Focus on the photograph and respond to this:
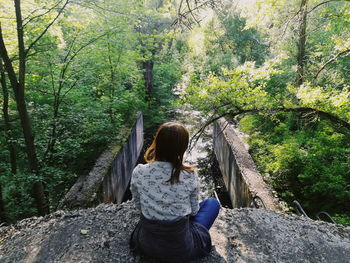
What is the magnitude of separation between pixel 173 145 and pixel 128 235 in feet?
6.17

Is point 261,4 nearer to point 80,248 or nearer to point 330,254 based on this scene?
point 330,254

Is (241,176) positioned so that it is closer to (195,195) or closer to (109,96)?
(195,195)

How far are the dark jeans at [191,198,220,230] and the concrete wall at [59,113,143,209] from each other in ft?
12.6

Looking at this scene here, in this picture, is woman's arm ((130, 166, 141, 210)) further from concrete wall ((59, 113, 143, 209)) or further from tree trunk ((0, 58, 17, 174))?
concrete wall ((59, 113, 143, 209))

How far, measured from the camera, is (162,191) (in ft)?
8.04

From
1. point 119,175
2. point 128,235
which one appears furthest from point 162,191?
point 119,175

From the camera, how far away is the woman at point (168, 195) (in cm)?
243

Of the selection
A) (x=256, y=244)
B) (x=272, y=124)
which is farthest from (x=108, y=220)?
(x=272, y=124)

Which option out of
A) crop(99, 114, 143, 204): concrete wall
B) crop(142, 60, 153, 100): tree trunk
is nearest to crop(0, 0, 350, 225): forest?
crop(99, 114, 143, 204): concrete wall

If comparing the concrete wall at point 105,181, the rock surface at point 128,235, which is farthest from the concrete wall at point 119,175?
the rock surface at point 128,235

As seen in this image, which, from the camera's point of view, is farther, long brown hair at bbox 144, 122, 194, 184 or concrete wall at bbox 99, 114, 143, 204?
concrete wall at bbox 99, 114, 143, 204

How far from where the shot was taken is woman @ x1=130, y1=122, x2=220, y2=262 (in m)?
2.43

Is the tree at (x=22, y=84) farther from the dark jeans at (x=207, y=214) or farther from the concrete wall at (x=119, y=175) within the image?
the dark jeans at (x=207, y=214)

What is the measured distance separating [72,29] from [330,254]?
23.0 ft
